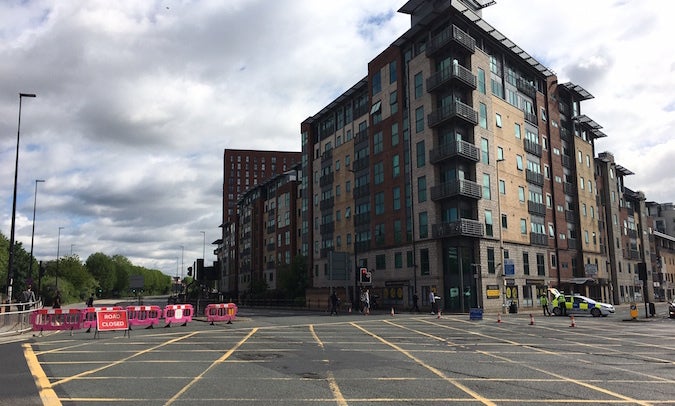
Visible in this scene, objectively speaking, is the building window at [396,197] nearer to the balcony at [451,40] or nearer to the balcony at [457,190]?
the balcony at [457,190]

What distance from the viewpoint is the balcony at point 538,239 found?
49.1 meters

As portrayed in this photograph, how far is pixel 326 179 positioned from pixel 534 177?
77.7ft

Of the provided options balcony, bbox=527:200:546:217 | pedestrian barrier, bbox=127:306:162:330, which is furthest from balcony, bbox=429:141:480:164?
pedestrian barrier, bbox=127:306:162:330

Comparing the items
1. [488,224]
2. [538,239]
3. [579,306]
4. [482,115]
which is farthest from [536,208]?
[579,306]

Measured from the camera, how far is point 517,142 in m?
50.0

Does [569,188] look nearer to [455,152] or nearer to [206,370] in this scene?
[455,152]

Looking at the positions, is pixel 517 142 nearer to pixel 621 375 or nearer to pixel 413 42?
pixel 413 42

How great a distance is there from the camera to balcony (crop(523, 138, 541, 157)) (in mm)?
51159

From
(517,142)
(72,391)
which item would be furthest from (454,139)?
(72,391)

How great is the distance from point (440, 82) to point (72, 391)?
3932 cm

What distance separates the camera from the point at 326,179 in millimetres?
62438

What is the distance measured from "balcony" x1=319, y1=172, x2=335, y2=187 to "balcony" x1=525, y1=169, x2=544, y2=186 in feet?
71.7

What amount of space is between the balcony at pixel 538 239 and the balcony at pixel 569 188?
27.1 ft

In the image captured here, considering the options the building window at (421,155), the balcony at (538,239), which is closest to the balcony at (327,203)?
the building window at (421,155)
